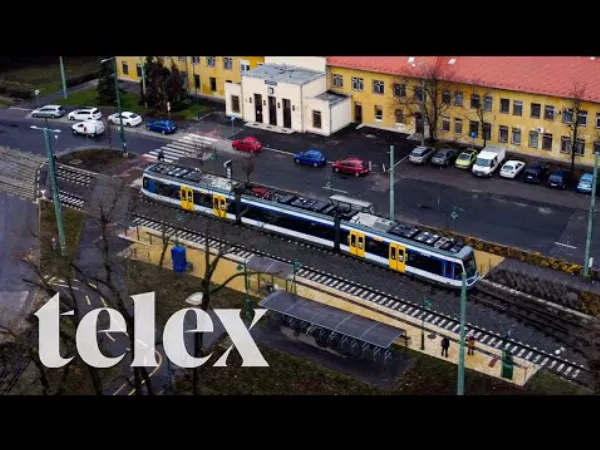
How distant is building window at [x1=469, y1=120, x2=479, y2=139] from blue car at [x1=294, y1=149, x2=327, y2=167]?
836 centimetres

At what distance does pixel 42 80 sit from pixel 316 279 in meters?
37.0

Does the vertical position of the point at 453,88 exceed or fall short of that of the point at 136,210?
it exceeds it

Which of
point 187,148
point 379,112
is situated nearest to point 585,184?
point 379,112

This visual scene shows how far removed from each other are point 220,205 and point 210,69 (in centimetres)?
1970

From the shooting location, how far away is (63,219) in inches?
1886

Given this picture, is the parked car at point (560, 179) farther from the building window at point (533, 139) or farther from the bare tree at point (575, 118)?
the building window at point (533, 139)

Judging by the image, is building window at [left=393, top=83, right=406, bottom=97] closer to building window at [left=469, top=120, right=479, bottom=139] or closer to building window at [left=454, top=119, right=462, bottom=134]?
building window at [left=454, top=119, right=462, bottom=134]

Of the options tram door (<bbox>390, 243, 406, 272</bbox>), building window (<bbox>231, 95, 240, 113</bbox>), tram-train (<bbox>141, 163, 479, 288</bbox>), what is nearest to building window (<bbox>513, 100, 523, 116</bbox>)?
tram-train (<bbox>141, 163, 479, 288</bbox>)

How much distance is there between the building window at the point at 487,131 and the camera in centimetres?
5344

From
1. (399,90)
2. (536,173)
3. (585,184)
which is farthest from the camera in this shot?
(399,90)

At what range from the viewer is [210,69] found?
63.8m

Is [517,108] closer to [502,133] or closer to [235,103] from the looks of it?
[502,133]
